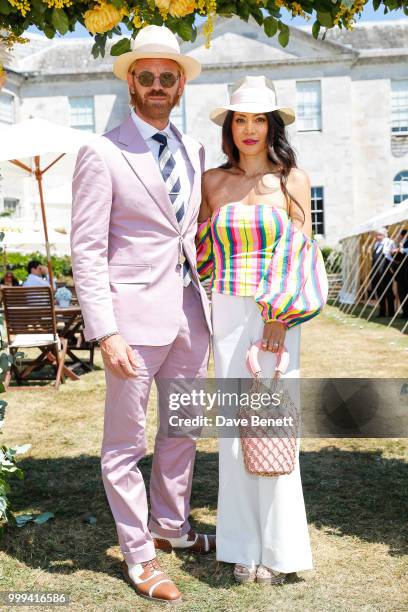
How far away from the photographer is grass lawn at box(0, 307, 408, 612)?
298cm

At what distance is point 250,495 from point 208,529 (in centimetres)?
78

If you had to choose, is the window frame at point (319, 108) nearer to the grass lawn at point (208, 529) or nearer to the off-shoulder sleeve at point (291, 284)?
the grass lawn at point (208, 529)

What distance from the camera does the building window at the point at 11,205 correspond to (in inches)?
1115

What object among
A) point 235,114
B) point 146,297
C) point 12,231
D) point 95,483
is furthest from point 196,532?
point 12,231

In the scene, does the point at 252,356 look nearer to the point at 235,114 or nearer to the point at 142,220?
the point at 142,220

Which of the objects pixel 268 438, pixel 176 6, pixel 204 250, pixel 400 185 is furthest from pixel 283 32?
pixel 400 185

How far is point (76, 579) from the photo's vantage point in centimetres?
318

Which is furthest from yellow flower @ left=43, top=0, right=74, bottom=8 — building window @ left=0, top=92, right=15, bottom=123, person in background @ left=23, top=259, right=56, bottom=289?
building window @ left=0, top=92, right=15, bottom=123

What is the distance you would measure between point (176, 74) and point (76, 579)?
7.95 ft

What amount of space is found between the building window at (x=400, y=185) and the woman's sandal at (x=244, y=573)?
26.6m

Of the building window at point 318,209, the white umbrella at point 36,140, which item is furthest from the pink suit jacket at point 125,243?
the building window at point 318,209

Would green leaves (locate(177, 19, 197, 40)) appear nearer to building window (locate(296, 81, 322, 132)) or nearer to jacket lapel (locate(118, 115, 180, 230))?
jacket lapel (locate(118, 115, 180, 230))

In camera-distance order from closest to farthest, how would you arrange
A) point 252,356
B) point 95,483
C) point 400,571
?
point 252,356, point 400,571, point 95,483

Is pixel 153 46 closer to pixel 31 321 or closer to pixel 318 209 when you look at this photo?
pixel 31 321
